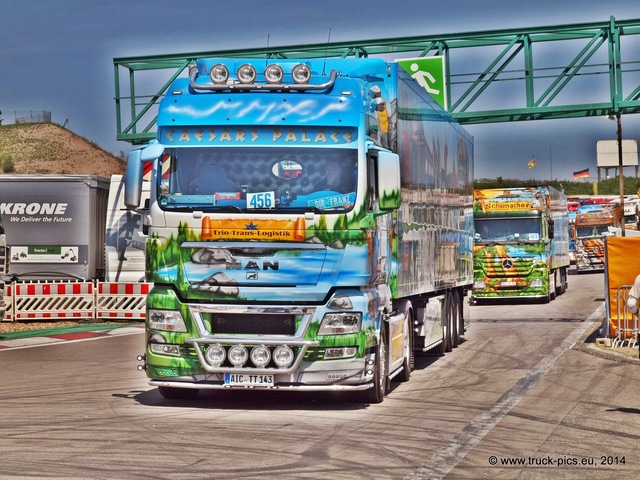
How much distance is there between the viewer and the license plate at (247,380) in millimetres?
12344

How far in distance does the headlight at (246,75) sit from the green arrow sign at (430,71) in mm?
22175

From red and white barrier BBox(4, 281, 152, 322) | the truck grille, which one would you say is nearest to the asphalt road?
the truck grille

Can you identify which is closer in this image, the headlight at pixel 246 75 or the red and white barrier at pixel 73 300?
the headlight at pixel 246 75

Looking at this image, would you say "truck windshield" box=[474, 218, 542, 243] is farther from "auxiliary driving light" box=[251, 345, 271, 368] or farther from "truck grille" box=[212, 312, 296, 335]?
"auxiliary driving light" box=[251, 345, 271, 368]

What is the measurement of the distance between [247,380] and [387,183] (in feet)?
8.04

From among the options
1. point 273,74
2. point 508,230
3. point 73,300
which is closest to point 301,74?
point 273,74

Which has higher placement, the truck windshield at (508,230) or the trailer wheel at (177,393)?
the truck windshield at (508,230)

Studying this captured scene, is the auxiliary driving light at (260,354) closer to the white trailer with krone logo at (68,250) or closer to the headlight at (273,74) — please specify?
the headlight at (273,74)

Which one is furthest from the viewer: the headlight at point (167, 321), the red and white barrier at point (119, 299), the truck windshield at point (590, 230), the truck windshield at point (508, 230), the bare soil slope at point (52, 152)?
the bare soil slope at point (52, 152)

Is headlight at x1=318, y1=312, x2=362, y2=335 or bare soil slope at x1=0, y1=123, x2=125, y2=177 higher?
bare soil slope at x1=0, y1=123, x2=125, y2=177

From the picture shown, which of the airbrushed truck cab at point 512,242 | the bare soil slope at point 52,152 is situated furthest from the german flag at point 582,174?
the airbrushed truck cab at point 512,242

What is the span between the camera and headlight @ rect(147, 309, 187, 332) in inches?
493

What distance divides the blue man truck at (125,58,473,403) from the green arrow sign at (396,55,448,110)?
21.9m

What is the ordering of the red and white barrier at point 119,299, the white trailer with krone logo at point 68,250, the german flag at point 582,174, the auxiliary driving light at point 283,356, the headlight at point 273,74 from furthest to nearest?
the german flag at point 582,174, the red and white barrier at point 119,299, the white trailer with krone logo at point 68,250, the headlight at point 273,74, the auxiliary driving light at point 283,356
